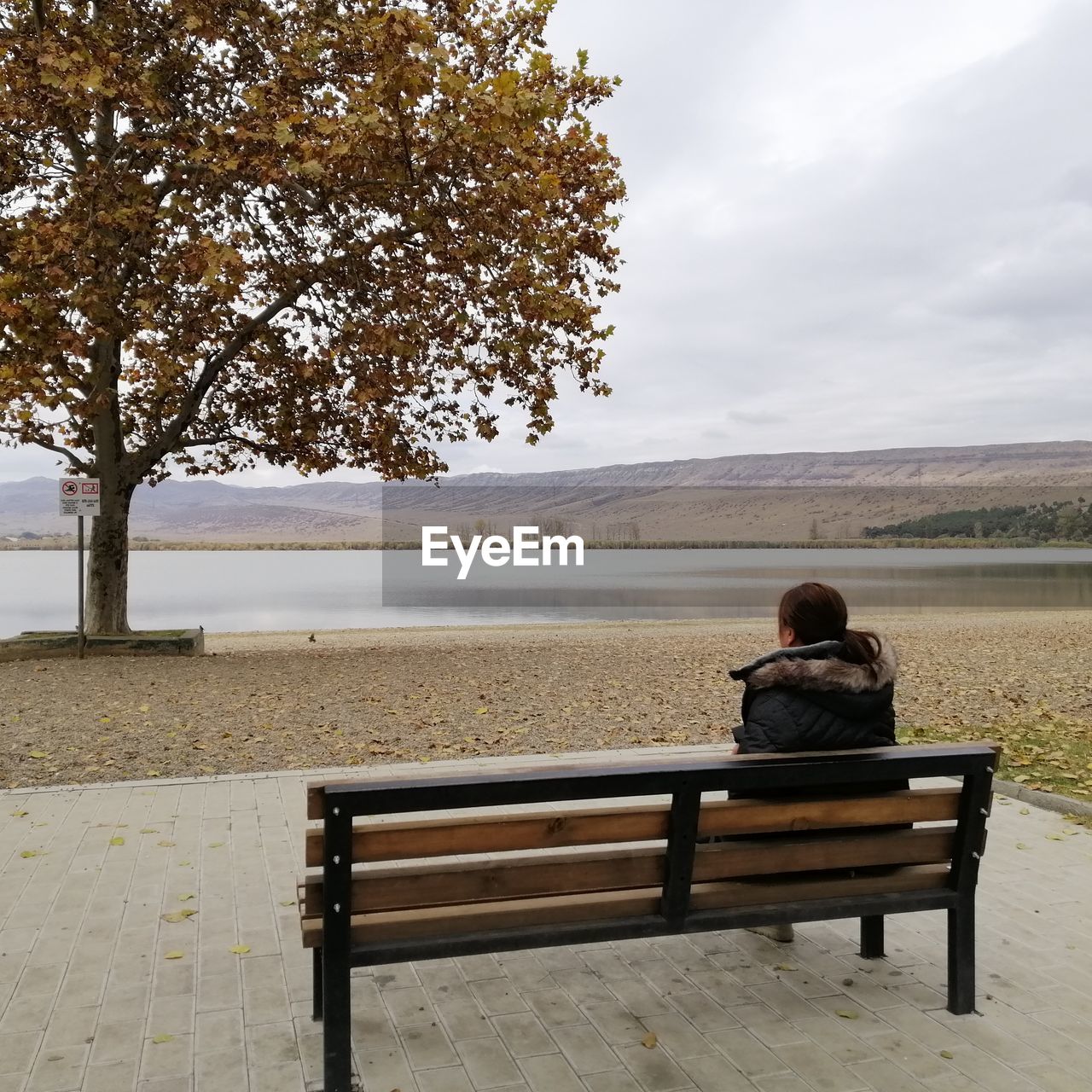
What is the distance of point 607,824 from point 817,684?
2.88ft

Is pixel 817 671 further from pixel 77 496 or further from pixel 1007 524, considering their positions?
pixel 1007 524

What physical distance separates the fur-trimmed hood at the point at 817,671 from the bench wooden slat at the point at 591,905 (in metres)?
0.67

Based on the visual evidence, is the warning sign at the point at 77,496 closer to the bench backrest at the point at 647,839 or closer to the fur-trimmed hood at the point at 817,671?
the bench backrest at the point at 647,839

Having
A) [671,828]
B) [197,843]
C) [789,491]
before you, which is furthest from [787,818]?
[789,491]

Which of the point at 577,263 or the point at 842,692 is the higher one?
the point at 577,263

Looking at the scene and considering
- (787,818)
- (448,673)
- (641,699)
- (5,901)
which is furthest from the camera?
(448,673)

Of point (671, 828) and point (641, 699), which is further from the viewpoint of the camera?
point (641, 699)

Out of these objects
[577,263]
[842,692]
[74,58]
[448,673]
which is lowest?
[448,673]

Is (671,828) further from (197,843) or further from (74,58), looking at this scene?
(74,58)

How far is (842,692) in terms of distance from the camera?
11.1 ft

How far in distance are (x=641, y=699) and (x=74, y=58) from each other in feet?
31.8

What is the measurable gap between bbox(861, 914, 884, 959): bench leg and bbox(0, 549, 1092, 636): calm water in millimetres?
30569

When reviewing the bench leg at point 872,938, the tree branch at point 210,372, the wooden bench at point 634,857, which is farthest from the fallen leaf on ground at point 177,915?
the tree branch at point 210,372

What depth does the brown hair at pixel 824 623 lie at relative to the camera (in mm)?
3430
